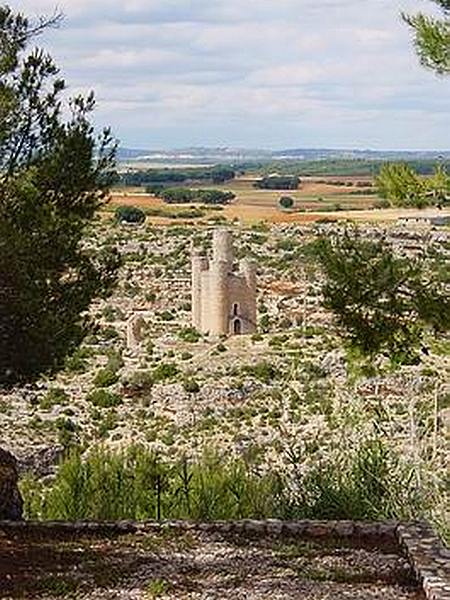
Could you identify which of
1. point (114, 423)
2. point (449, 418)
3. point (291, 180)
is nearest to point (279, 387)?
point (114, 423)

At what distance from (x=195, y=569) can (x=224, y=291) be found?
2417 cm

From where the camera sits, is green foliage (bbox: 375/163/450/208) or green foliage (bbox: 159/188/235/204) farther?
green foliage (bbox: 159/188/235/204)

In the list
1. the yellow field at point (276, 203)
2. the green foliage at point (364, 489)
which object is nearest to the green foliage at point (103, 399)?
the green foliage at point (364, 489)

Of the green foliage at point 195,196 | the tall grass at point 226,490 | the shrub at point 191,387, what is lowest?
the shrub at point 191,387

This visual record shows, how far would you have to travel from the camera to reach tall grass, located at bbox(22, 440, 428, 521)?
1024 centimetres

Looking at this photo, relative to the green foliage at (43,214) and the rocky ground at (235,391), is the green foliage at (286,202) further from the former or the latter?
the green foliage at (43,214)

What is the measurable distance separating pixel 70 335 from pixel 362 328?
2.37 meters

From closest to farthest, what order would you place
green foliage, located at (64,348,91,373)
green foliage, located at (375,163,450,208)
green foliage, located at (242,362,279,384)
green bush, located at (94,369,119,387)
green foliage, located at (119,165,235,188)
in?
green foliage, located at (375,163,450,208) → green foliage, located at (64,348,91,373) → green foliage, located at (242,362,279,384) → green bush, located at (94,369,119,387) → green foliage, located at (119,165,235,188)

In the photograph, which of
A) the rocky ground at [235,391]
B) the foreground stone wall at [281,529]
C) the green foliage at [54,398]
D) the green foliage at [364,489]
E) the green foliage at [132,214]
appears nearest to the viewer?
the foreground stone wall at [281,529]

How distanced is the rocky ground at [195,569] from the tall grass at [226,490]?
5.56 feet

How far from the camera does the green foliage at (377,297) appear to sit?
29.6ft

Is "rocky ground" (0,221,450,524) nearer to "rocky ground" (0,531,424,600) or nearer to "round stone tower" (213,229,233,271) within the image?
"rocky ground" (0,531,424,600)

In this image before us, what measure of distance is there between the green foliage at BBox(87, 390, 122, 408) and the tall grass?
12712mm

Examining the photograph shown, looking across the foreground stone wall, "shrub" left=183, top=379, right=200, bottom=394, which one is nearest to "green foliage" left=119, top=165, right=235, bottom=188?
"shrub" left=183, top=379, right=200, bottom=394
